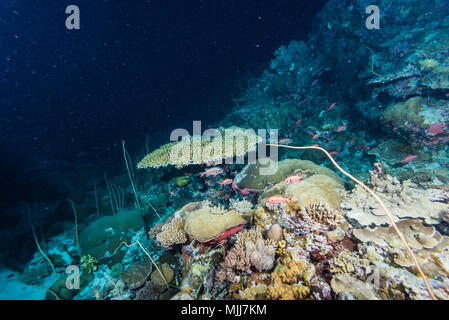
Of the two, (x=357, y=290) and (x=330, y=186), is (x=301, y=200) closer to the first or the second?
(x=330, y=186)

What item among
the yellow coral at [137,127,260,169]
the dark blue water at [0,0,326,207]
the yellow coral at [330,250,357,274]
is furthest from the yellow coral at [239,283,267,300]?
the dark blue water at [0,0,326,207]

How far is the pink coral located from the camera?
6164 mm

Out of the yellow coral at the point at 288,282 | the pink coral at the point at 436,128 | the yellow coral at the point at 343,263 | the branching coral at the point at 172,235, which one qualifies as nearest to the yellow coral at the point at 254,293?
the yellow coral at the point at 288,282

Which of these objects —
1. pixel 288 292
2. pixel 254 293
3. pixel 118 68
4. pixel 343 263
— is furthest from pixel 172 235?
pixel 118 68

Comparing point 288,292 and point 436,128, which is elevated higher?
point 436,128

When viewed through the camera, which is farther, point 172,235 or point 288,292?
point 172,235

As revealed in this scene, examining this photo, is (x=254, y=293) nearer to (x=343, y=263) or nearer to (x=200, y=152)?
(x=343, y=263)

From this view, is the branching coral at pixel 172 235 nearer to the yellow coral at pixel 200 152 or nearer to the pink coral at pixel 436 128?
the yellow coral at pixel 200 152

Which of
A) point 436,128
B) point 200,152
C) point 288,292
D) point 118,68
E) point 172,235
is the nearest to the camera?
point 288,292

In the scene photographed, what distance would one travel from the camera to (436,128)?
618 cm

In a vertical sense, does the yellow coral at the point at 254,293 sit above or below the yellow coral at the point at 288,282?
below

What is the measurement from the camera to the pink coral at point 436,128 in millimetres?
6164

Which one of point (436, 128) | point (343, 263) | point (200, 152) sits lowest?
point (343, 263)
